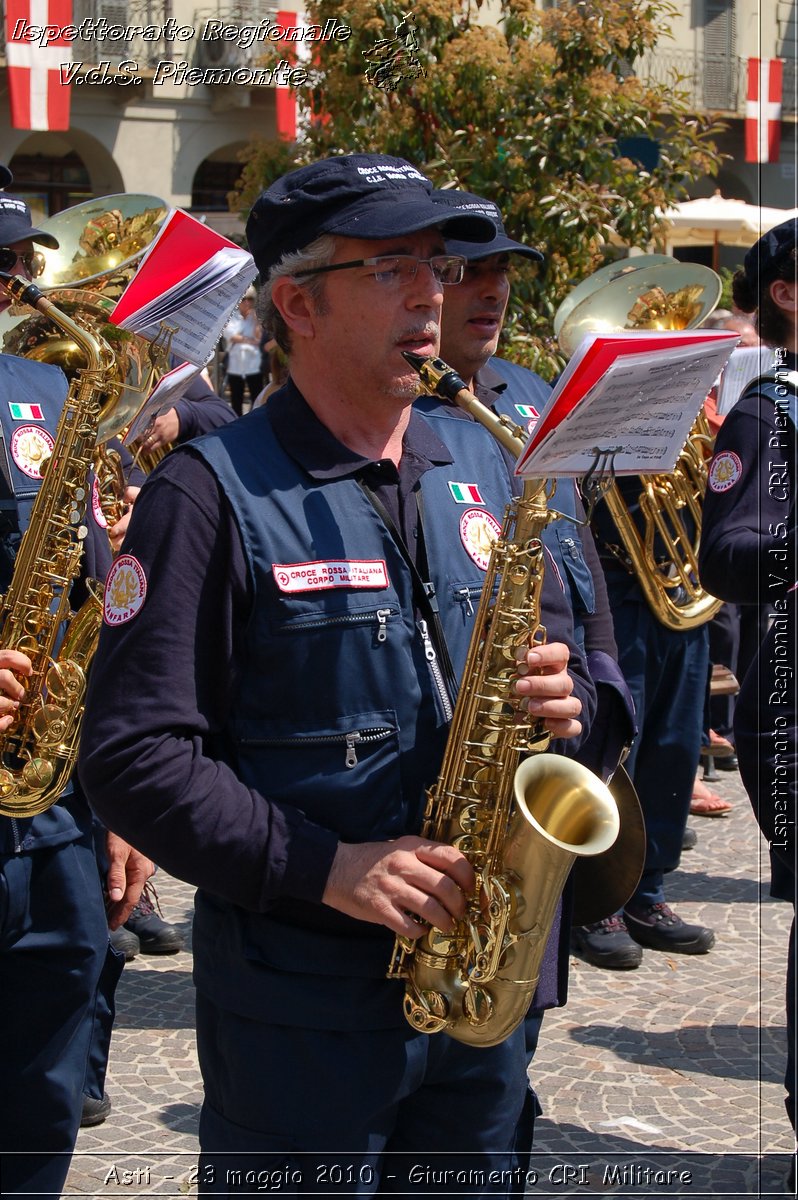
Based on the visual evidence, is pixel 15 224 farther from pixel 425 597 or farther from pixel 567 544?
pixel 425 597

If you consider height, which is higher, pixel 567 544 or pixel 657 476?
pixel 567 544

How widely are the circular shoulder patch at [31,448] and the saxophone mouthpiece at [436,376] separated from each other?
1.15m

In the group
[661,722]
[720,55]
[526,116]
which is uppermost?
[720,55]

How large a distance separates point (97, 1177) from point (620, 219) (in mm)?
5399

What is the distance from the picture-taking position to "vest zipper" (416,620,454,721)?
7.23 feet

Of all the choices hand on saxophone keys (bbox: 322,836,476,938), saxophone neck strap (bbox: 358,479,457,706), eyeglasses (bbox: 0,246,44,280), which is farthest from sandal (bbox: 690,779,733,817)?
hand on saxophone keys (bbox: 322,836,476,938)

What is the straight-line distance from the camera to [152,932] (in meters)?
5.21

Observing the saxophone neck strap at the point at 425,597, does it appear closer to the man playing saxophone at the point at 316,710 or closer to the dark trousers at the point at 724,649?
the man playing saxophone at the point at 316,710

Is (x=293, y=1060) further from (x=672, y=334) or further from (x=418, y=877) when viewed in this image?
(x=672, y=334)

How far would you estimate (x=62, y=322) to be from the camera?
9.94 ft

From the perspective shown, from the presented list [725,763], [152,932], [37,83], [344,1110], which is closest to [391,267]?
[344,1110]

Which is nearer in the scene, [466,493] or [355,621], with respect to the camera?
[355,621]

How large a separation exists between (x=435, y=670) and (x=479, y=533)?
0.89 feet

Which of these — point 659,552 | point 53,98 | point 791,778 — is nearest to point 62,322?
point 791,778
